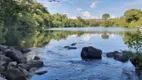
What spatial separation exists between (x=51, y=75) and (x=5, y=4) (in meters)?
5.16

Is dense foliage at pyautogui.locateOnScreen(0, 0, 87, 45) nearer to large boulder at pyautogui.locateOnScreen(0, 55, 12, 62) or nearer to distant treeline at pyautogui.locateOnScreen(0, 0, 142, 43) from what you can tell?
distant treeline at pyautogui.locateOnScreen(0, 0, 142, 43)

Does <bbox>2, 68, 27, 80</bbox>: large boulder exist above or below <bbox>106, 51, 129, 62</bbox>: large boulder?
above

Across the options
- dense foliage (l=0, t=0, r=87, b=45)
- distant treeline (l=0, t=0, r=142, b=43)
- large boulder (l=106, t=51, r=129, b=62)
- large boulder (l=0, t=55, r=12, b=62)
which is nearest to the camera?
dense foliage (l=0, t=0, r=87, b=45)

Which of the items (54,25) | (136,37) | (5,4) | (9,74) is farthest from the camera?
(54,25)

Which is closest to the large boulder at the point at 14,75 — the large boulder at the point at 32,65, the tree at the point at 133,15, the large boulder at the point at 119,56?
the large boulder at the point at 32,65

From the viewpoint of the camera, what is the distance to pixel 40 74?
1414cm

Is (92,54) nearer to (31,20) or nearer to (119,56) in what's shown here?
(119,56)

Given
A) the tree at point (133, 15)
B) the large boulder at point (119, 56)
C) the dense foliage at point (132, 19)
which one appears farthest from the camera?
the tree at point (133, 15)

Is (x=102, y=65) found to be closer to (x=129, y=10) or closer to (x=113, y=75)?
(x=113, y=75)

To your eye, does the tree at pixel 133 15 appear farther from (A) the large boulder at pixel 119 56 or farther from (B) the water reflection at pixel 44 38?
(A) the large boulder at pixel 119 56

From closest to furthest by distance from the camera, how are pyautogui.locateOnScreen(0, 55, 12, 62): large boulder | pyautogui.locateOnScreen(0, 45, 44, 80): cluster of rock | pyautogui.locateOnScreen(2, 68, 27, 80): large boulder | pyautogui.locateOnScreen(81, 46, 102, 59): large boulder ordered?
pyautogui.locateOnScreen(2, 68, 27, 80): large boulder, pyautogui.locateOnScreen(0, 45, 44, 80): cluster of rock, pyautogui.locateOnScreen(0, 55, 12, 62): large boulder, pyautogui.locateOnScreen(81, 46, 102, 59): large boulder

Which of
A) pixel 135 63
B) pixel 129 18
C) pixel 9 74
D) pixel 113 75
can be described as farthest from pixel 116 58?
pixel 129 18

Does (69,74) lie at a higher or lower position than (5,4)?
lower

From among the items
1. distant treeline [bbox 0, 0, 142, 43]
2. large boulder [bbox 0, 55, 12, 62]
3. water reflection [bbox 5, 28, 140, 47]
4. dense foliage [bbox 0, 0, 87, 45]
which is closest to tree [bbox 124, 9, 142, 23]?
distant treeline [bbox 0, 0, 142, 43]
